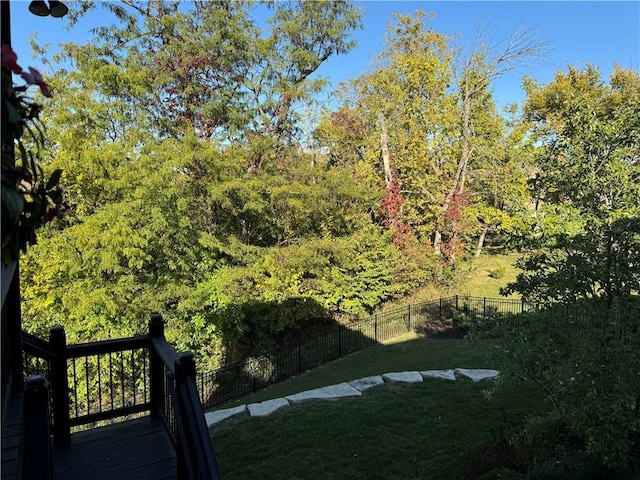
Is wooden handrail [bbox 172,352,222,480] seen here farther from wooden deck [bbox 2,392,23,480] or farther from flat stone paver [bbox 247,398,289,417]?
flat stone paver [bbox 247,398,289,417]

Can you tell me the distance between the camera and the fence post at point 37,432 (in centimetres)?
202

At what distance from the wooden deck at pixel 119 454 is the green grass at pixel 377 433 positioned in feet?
4.35

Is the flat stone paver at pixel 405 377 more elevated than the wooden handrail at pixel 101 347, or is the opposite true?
the wooden handrail at pixel 101 347

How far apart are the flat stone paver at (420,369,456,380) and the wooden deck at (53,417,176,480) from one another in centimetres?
505

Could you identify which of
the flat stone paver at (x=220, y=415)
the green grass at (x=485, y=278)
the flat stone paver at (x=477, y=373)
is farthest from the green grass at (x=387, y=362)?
the green grass at (x=485, y=278)

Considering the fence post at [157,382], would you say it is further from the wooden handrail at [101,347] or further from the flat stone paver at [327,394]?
the flat stone paver at [327,394]

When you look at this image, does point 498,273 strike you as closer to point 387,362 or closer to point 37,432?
point 387,362

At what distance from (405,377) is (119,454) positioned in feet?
16.7

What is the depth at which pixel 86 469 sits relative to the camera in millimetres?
2939

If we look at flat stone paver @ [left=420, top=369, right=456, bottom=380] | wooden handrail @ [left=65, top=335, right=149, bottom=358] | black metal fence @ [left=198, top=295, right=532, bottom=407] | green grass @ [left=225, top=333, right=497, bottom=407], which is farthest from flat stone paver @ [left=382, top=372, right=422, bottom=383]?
wooden handrail @ [left=65, top=335, right=149, bottom=358]

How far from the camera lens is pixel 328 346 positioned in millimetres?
10922

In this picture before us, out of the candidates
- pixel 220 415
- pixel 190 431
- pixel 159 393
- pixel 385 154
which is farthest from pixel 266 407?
pixel 385 154

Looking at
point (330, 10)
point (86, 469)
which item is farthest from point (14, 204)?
point (330, 10)

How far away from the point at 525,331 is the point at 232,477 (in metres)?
3.12
